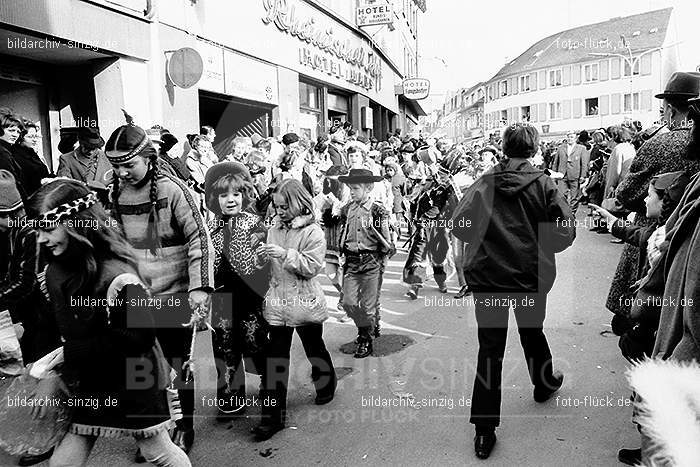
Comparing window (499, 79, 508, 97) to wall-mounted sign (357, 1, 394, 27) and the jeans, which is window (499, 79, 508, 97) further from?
the jeans

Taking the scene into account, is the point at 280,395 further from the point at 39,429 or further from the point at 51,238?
the point at 51,238

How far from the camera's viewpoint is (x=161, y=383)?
2.84 meters

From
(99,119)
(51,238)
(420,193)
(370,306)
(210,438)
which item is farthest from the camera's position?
(99,119)

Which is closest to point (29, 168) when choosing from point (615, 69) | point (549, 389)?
point (549, 389)

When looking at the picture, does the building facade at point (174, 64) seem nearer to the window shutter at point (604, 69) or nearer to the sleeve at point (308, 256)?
the sleeve at point (308, 256)

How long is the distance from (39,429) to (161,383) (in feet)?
→ 1.83

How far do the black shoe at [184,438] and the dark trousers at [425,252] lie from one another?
4372 millimetres

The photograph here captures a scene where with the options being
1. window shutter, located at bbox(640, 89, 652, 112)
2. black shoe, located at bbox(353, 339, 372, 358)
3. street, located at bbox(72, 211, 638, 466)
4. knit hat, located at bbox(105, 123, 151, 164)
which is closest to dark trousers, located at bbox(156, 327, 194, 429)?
street, located at bbox(72, 211, 638, 466)

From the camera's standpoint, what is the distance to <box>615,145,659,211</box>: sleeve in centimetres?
390

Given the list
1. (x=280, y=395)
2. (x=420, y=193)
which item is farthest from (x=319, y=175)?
(x=280, y=395)

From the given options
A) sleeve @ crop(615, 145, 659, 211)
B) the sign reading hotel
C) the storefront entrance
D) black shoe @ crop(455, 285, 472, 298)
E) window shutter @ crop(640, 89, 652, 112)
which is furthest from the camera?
window shutter @ crop(640, 89, 652, 112)

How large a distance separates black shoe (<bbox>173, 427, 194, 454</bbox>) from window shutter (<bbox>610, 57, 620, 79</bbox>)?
69.0 meters

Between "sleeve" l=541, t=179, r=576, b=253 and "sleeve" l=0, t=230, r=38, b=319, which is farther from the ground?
"sleeve" l=541, t=179, r=576, b=253

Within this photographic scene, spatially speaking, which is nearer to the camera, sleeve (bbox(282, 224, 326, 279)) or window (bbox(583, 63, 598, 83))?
sleeve (bbox(282, 224, 326, 279))
